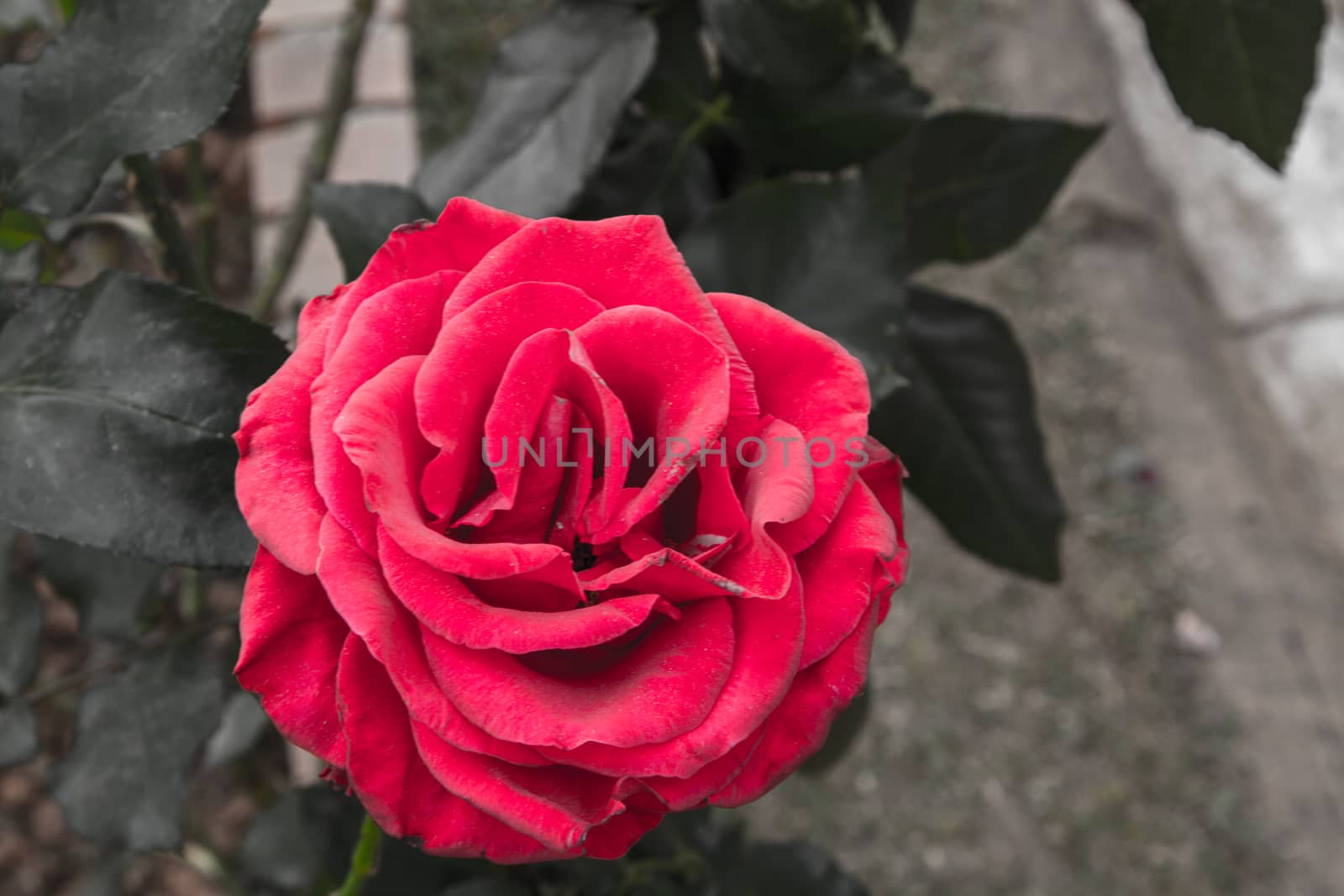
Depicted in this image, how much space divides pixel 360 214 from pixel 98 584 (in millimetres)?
307

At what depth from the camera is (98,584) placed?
0.67m

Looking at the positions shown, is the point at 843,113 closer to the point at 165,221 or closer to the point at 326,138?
the point at 165,221

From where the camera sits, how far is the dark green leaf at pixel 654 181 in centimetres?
67

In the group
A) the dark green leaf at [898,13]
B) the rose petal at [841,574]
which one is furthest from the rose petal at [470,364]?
the dark green leaf at [898,13]

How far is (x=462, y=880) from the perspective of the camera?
0.69 meters

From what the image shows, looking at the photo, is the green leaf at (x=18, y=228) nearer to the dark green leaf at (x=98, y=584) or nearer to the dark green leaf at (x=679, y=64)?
the dark green leaf at (x=98, y=584)

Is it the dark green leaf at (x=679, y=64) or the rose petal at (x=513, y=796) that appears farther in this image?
the dark green leaf at (x=679, y=64)

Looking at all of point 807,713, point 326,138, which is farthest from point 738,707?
point 326,138

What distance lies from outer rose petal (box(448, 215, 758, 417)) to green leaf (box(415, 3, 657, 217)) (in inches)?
8.8

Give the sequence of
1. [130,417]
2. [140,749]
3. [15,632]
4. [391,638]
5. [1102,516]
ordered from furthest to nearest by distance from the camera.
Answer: [1102,516] < [15,632] < [140,749] < [130,417] < [391,638]

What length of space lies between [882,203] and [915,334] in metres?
0.18

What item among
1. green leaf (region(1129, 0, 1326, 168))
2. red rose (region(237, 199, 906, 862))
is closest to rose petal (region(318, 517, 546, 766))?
red rose (region(237, 199, 906, 862))

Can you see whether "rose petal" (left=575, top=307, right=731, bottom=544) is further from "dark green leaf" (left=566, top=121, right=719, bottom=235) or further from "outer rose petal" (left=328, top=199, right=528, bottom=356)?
"dark green leaf" (left=566, top=121, right=719, bottom=235)

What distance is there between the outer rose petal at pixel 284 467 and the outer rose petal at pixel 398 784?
1.3 inches
